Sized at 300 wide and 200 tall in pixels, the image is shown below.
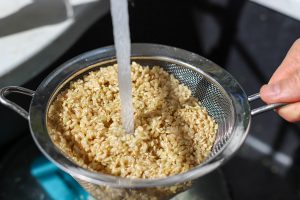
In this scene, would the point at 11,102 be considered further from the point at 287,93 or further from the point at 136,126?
the point at 287,93

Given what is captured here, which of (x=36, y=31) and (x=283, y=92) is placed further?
(x=36, y=31)

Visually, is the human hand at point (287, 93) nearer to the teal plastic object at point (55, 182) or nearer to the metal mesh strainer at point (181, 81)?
the metal mesh strainer at point (181, 81)

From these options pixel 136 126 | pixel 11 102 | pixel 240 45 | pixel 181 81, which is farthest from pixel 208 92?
pixel 240 45

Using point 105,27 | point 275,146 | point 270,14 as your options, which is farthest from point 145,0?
point 275,146

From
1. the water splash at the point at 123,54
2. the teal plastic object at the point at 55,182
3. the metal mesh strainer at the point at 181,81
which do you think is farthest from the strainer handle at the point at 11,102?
the teal plastic object at the point at 55,182

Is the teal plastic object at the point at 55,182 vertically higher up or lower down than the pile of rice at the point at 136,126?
lower down

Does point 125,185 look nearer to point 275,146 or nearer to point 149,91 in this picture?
point 149,91

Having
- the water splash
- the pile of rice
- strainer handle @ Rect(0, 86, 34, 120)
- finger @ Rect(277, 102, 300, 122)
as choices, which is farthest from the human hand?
strainer handle @ Rect(0, 86, 34, 120)
